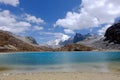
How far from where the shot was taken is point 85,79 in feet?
88.4

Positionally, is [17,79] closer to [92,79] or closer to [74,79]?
[74,79]

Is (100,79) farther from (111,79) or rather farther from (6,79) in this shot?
(6,79)

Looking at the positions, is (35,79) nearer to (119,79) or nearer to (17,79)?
(17,79)

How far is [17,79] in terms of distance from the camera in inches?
1069

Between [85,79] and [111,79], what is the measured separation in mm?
2963

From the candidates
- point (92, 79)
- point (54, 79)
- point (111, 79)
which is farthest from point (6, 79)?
point (111, 79)

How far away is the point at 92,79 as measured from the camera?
87.9ft

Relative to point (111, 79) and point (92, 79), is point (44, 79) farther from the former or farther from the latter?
A: point (111, 79)

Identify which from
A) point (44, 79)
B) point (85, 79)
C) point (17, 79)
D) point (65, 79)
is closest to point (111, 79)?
point (85, 79)

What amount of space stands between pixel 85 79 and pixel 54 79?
3623mm

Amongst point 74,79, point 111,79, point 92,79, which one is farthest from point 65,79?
point 111,79

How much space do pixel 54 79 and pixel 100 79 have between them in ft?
17.6

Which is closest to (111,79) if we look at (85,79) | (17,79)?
(85,79)

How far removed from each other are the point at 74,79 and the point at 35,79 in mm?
4576
